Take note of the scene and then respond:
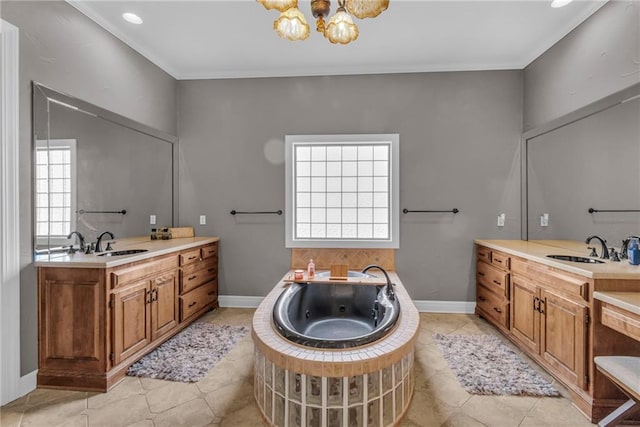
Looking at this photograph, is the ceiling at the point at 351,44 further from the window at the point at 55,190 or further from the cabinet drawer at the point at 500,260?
the cabinet drawer at the point at 500,260

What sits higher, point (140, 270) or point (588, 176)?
point (588, 176)

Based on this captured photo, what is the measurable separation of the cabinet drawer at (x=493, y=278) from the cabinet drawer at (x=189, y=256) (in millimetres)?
3144

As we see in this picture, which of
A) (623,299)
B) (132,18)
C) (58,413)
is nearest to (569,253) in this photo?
(623,299)

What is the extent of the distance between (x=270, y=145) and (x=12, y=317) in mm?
2675

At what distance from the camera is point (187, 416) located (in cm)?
177

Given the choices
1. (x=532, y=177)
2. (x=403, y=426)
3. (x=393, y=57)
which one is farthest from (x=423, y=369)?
(x=393, y=57)

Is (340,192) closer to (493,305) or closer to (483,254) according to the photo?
(483,254)

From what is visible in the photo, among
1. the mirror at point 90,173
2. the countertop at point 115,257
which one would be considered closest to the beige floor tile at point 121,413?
the countertop at point 115,257

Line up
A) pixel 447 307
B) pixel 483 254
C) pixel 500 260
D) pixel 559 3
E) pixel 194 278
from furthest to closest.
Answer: pixel 447 307 → pixel 483 254 → pixel 194 278 → pixel 500 260 → pixel 559 3

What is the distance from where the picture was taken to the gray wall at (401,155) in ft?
11.2

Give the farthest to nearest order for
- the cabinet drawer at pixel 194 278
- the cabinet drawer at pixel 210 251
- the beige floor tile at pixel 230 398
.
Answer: the cabinet drawer at pixel 210 251, the cabinet drawer at pixel 194 278, the beige floor tile at pixel 230 398

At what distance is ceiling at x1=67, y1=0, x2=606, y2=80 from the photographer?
8.05 ft

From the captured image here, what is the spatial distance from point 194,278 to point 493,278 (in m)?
3.14

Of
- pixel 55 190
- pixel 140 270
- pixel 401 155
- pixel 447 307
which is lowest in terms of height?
pixel 447 307
